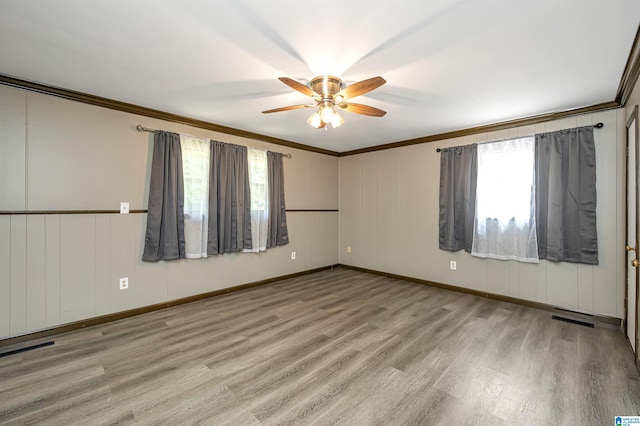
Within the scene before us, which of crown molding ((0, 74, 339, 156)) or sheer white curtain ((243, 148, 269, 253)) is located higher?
crown molding ((0, 74, 339, 156))

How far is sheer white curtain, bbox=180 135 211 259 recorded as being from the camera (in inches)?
142

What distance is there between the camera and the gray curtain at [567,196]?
10.3ft

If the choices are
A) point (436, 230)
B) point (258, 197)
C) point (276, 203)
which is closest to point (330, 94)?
point (258, 197)

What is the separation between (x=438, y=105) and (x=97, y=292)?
421 centimetres

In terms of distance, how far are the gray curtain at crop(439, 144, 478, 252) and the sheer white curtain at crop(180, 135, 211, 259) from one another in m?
3.44

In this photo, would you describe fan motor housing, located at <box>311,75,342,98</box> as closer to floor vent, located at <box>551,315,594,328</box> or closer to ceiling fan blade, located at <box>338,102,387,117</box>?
ceiling fan blade, located at <box>338,102,387,117</box>

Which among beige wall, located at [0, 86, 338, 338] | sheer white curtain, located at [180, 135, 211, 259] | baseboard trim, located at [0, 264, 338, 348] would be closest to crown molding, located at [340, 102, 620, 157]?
sheer white curtain, located at [180, 135, 211, 259]

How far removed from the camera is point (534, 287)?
354 centimetres

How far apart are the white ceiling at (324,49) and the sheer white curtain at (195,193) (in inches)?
25.0

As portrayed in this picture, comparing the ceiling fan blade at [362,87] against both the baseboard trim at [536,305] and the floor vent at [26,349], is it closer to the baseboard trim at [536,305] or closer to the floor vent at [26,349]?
the baseboard trim at [536,305]

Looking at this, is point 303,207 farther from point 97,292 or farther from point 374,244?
point 97,292

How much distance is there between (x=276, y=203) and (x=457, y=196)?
2.77 metres

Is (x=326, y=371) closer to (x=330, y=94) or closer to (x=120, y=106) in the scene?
(x=330, y=94)

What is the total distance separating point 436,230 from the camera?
14.4 ft
